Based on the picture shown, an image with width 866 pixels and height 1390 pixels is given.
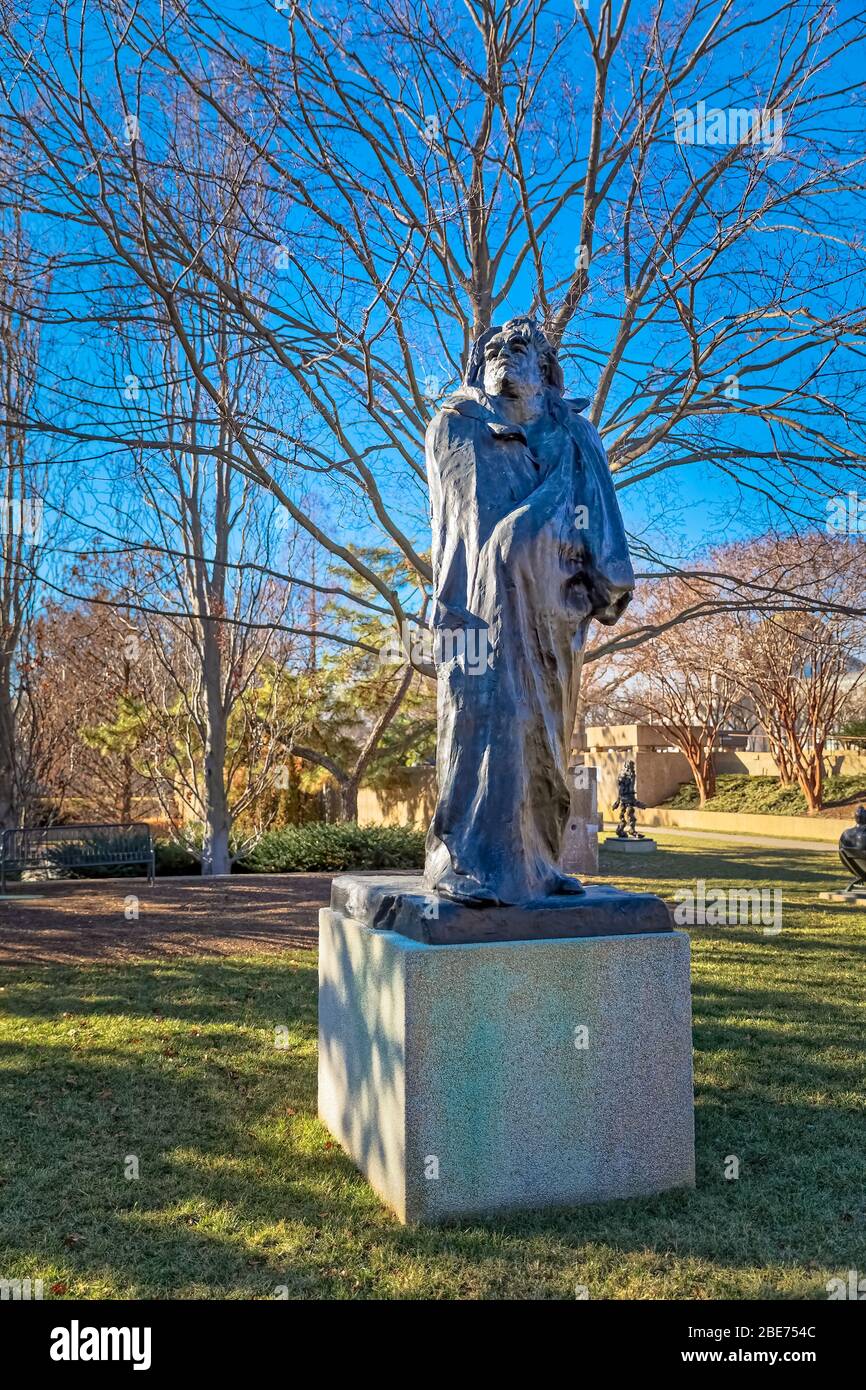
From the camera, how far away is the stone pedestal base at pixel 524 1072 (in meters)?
3.49

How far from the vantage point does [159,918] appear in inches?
399

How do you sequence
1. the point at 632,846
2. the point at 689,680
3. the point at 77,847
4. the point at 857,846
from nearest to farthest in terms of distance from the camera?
the point at 857,846 < the point at 77,847 < the point at 632,846 < the point at 689,680

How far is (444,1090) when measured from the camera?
3.49 meters

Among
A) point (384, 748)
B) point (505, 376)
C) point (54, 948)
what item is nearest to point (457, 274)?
point (505, 376)

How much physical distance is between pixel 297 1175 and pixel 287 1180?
0.07 meters

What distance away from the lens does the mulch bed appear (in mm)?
8664

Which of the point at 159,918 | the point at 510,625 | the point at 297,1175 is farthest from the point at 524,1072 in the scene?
the point at 159,918

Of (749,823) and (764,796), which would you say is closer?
(749,823)

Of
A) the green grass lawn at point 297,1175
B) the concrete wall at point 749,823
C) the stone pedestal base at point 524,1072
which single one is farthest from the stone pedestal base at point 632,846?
the stone pedestal base at point 524,1072

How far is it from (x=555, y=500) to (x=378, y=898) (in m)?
1.75

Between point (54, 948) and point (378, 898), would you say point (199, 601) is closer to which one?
point (54, 948)

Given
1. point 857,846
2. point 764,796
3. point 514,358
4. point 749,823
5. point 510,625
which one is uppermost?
point 514,358

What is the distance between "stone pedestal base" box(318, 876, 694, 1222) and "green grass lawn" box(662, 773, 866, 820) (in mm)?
22273

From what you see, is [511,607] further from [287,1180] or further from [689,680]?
[689,680]
